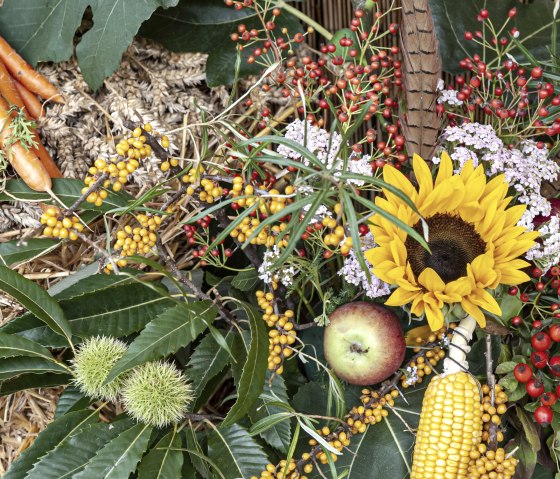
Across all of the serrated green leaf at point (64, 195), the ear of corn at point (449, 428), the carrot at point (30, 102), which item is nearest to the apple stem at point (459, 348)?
the ear of corn at point (449, 428)

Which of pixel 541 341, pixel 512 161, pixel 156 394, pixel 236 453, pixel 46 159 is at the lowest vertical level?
pixel 236 453

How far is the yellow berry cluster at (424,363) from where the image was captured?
39.9 inches

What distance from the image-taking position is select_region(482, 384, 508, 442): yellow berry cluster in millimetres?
938

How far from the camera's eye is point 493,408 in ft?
3.07

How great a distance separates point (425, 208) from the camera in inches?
35.8

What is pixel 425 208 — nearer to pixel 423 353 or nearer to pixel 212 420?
pixel 423 353

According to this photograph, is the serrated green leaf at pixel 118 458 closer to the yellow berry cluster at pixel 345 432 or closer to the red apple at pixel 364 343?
the yellow berry cluster at pixel 345 432

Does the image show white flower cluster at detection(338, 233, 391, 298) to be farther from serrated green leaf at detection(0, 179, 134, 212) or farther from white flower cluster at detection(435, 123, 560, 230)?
serrated green leaf at detection(0, 179, 134, 212)

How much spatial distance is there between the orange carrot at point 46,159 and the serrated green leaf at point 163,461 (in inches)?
19.0

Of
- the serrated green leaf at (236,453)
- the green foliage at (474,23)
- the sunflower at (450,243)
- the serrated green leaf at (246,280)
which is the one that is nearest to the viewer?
the sunflower at (450,243)

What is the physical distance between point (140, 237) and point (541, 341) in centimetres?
60

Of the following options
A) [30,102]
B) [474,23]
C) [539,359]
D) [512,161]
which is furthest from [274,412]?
[474,23]

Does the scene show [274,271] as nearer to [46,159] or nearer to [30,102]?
[46,159]

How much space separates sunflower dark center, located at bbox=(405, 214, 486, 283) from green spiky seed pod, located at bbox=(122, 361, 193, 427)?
1.27ft
